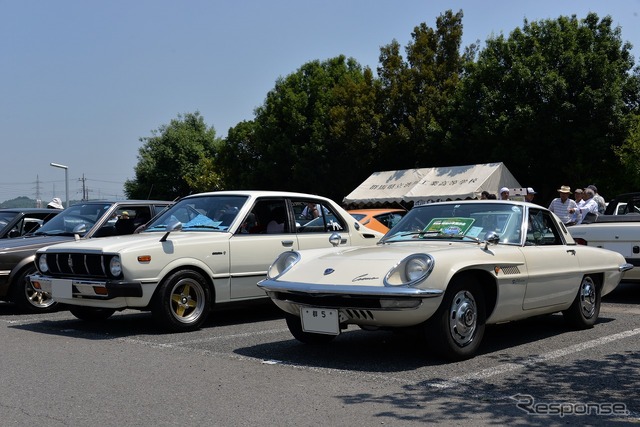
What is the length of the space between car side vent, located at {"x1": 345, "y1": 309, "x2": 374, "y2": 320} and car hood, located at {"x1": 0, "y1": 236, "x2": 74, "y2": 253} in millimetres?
5526

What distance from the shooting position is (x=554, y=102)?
2723 cm

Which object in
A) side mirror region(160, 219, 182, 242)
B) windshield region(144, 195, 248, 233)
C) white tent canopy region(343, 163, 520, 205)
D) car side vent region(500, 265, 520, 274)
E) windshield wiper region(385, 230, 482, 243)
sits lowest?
car side vent region(500, 265, 520, 274)

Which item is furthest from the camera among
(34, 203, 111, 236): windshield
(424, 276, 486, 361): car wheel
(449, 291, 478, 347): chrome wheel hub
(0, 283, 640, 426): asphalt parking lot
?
(34, 203, 111, 236): windshield

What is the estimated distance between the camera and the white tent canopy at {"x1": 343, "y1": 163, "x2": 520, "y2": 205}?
82.5 feet

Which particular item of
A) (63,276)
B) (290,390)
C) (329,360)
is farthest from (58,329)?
(290,390)

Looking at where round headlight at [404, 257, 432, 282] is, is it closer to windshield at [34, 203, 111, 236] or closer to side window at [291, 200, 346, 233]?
side window at [291, 200, 346, 233]

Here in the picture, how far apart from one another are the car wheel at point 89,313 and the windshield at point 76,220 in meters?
1.68

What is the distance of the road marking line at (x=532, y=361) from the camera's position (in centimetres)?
544

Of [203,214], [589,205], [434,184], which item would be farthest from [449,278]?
[434,184]

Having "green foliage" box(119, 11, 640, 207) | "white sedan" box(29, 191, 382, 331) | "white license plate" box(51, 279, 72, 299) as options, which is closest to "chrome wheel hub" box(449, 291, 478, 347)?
"white sedan" box(29, 191, 382, 331)

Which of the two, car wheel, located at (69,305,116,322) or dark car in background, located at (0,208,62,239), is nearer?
car wheel, located at (69,305,116,322)

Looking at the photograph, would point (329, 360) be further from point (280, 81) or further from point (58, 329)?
point (280, 81)

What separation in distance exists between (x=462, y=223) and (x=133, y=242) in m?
3.49

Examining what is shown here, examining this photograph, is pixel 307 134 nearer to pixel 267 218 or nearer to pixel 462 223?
pixel 267 218
